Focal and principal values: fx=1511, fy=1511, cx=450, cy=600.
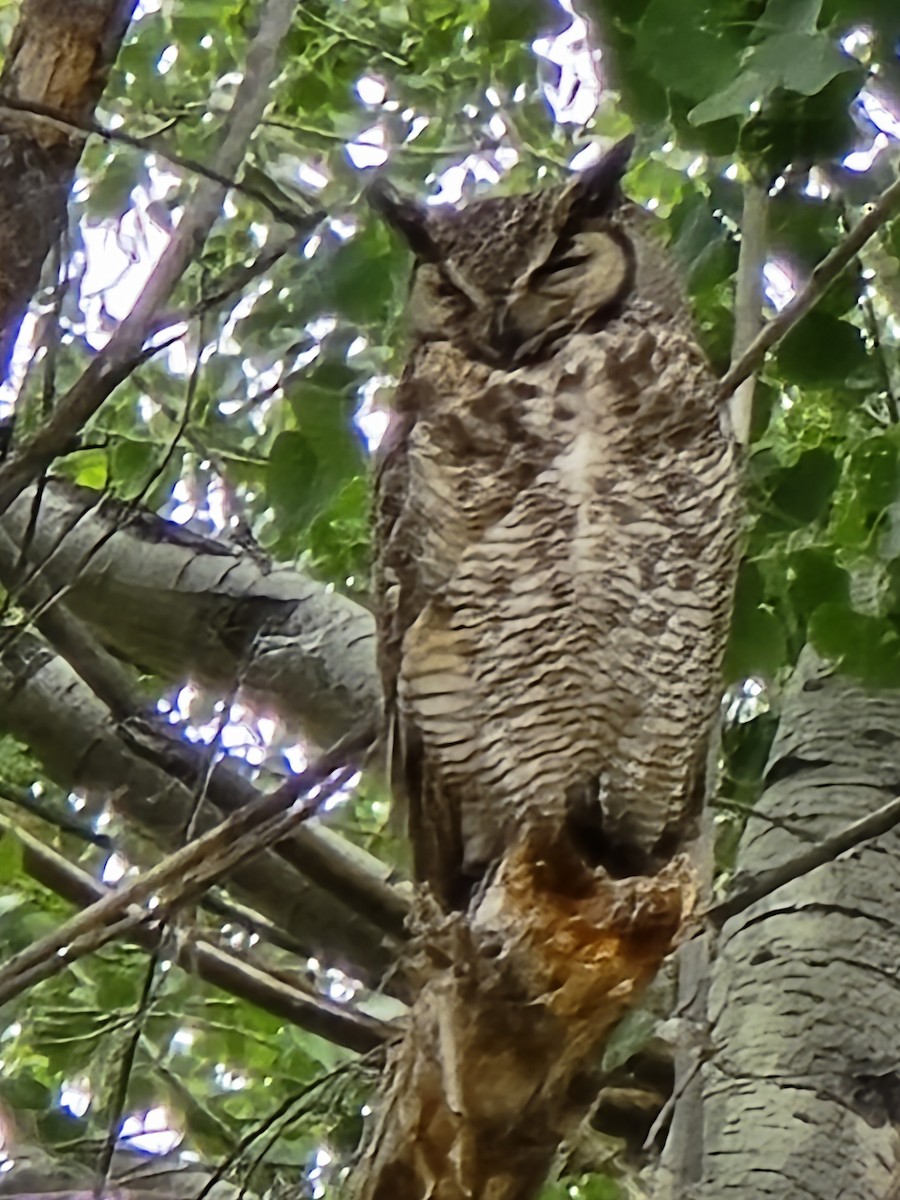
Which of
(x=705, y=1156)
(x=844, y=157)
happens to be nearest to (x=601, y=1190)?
(x=705, y=1156)

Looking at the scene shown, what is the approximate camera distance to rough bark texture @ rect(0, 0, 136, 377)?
2.67 feet

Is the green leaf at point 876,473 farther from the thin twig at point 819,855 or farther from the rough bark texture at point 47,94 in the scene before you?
the rough bark texture at point 47,94

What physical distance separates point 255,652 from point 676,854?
68cm

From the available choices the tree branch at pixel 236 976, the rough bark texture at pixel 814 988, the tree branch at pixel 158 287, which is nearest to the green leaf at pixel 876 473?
the rough bark texture at pixel 814 988

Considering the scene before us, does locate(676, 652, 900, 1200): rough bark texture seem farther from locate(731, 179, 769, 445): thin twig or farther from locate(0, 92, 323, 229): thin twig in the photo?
locate(0, 92, 323, 229): thin twig

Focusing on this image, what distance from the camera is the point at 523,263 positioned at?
2.53 ft

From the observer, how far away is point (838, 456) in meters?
1.11

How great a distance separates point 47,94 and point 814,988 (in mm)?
889

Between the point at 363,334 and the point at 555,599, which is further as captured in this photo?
the point at 363,334

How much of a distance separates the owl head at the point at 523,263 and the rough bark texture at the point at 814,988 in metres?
0.51

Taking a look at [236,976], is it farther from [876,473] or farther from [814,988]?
[876,473]

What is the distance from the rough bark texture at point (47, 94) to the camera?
32.0 inches

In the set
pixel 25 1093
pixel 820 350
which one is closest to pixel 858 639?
pixel 820 350

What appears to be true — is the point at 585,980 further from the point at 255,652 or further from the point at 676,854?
the point at 255,652
